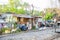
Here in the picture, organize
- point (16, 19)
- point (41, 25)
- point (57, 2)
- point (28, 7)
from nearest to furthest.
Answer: point (16, 19), point (41, 25), point (28, 7), point (57, 2)

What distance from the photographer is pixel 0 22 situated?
25875mm

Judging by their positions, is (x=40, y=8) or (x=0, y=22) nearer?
(x=0, y=22)

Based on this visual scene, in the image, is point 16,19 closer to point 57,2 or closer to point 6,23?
point 6,23

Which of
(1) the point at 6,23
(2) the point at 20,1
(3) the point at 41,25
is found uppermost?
(2) the point at 20,1

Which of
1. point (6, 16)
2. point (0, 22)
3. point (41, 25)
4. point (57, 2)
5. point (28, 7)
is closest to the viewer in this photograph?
point (0, 22)

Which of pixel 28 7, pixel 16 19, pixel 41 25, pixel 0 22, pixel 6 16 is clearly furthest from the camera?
pixel 28 7

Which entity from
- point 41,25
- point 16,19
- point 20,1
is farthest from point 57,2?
point 16,19

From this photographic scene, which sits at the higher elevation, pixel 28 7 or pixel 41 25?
pixel 28 7

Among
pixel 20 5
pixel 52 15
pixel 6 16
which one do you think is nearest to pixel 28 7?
pixel 20 5

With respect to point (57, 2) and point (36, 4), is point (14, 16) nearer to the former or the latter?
point (36, 4)

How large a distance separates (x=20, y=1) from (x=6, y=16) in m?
18.9

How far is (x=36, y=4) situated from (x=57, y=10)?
11.5 meters

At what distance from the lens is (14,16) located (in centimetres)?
2917

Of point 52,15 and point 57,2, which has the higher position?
point 57,2
